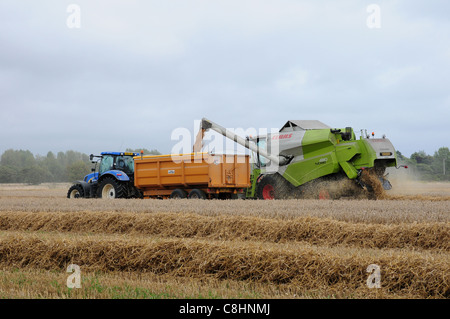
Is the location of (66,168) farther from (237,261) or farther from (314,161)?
(237,261)

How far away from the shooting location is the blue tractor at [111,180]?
60.5ft

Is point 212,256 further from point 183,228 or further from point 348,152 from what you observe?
point 348,152

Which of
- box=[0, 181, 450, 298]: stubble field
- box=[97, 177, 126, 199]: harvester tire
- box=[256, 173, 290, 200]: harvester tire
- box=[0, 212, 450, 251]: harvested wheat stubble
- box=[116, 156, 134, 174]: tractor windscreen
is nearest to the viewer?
box=[0, 181, 450, 298]: stubble field

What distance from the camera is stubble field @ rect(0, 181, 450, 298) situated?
488cm

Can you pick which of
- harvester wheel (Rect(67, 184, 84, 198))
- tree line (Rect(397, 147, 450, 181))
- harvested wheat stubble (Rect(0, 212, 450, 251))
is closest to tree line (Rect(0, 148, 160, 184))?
harvester wheel (Rect(67, 184, 84, 198))

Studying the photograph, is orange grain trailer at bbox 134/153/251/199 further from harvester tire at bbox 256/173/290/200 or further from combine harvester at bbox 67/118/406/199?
harvester tire at bbox 256/173/290/200

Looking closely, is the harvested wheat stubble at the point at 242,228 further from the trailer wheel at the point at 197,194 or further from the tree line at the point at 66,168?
the tree line at the point at 66,168

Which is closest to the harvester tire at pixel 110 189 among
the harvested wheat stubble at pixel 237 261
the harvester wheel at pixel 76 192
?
the harvester wheel at pixel 76 192

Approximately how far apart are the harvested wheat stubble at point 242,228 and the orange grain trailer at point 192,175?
21.1ft

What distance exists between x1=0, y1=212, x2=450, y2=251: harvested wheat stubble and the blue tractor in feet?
22.5

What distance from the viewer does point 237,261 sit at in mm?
5715
